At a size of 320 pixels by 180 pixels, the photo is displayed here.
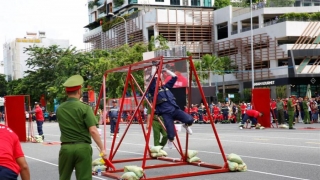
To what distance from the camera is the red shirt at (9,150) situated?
5.43 metres

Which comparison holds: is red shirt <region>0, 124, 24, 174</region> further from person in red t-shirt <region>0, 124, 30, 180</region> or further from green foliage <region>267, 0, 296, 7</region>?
green foliage <region>267, 0, 296, 7</region>

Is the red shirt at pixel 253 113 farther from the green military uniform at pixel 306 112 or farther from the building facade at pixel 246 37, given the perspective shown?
the building facade at pixel 246 37

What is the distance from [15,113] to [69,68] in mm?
45309

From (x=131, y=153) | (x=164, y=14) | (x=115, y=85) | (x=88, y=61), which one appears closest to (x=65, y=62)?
(x=88, y=61)

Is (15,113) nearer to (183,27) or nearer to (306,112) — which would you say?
(306,112)

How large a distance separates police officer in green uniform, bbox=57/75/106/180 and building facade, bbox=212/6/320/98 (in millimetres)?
47755

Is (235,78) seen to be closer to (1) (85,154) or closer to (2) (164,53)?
(2) (164,53)

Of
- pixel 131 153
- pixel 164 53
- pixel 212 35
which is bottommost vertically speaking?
pixel 131 153

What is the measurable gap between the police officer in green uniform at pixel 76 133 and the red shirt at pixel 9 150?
2397 mm

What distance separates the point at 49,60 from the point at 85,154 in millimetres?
71370

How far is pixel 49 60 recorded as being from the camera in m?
77.9

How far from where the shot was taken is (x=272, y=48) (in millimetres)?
61562

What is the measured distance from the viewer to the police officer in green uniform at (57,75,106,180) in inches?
317

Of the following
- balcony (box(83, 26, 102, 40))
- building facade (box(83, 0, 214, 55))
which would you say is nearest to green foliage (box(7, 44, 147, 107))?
building facade (box(83, 0, 214, 55))
